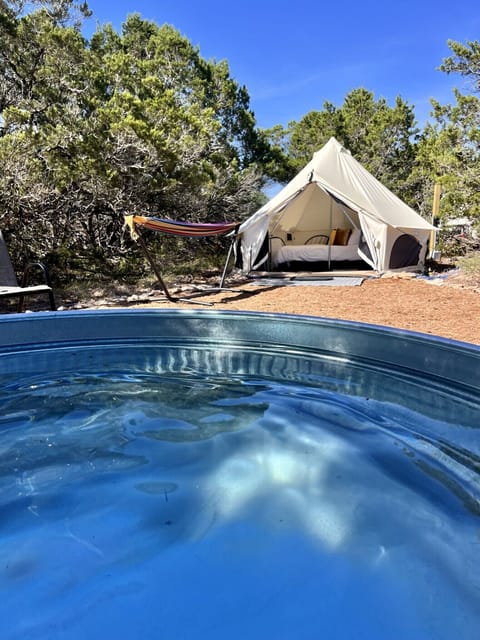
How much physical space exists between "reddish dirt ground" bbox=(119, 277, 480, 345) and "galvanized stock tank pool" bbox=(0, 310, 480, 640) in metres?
1.61

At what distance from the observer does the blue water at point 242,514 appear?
104cm

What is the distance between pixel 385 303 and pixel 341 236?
5.67 meters

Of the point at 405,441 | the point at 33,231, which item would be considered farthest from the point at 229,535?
the point at 33,231

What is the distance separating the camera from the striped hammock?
5.12 m

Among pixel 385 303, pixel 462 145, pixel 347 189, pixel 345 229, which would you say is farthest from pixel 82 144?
pixel 462 145

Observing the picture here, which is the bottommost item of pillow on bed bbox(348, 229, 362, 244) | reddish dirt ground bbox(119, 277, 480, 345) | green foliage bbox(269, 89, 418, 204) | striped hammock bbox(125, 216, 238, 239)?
reddish dirt ground bbox(119, 277, 480, 345)

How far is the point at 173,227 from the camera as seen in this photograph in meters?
5.41

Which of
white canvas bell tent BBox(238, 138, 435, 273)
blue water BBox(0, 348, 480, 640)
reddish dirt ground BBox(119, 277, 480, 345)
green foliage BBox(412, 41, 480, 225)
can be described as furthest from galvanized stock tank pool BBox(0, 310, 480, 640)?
green foliage BBox(412, 41, 480, 225)

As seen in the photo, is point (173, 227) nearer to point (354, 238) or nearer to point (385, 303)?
point (385, 303)

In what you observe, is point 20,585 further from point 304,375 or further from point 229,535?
point 304,375

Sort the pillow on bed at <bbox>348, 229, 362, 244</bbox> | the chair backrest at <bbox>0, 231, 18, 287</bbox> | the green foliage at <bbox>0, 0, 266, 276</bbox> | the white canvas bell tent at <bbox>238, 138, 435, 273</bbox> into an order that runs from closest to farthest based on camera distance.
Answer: the chair backrest at <bbox>0, 231, 18, 287</bbox> → the green foliage at <bbox>0, 0, 266, 276</bbox> → the white canvas bell tent at <bbox>238, 138, 435, 273</bbox> → the pillow on bed at <bbox>348, 229, 362, 244</bbox>

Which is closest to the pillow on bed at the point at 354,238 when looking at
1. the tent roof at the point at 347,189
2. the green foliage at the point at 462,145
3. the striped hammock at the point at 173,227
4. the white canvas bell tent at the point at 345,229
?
the white canvas bell tent at the point at 345,229

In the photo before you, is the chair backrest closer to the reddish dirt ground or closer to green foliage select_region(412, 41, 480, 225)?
A: the reddish dirt ground

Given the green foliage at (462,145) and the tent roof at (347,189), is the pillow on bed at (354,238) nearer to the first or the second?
the tent roof at (347,189)
